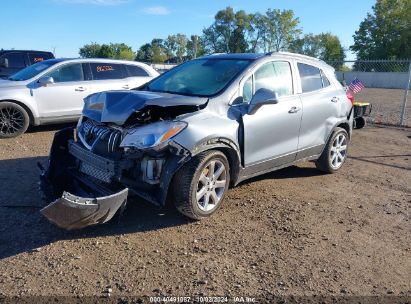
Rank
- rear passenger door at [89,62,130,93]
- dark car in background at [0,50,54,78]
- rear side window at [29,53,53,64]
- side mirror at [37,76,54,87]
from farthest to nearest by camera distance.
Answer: rear side window at [29,53,53,64] < dark car in background at [0,50,54,78] < rear passenger door at [89,62,130,93] < side mirror at [37,76,54,87]

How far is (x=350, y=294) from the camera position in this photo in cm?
320

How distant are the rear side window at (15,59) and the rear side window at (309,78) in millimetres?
10845

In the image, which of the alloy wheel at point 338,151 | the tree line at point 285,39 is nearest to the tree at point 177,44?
the tree line at point 285,39

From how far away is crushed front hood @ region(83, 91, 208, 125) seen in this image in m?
4.04

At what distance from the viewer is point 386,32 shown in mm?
64312

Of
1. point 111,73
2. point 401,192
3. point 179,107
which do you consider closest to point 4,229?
point 179,107

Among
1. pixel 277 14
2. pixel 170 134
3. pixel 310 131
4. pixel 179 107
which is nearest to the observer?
pixel 170 134

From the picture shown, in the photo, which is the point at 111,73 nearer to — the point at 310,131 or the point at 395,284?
the point at 310,131

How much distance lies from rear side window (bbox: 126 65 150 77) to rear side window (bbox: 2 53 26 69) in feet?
18.8

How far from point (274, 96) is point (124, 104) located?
1.64m

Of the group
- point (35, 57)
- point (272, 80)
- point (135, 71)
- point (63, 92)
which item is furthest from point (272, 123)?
point (35, 57)

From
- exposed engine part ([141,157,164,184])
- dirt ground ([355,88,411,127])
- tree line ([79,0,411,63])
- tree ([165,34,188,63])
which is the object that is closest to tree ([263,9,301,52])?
tree line ([79,0,411,63])

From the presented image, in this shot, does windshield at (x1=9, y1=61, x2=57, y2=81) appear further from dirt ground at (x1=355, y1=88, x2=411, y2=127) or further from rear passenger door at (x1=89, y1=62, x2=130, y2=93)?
dirt ground at (x1=355, y1=88, x2=411, y2=127)

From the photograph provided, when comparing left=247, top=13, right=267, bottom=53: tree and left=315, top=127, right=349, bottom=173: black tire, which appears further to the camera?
left=247, top=13, right=267, bottom=53: tree
